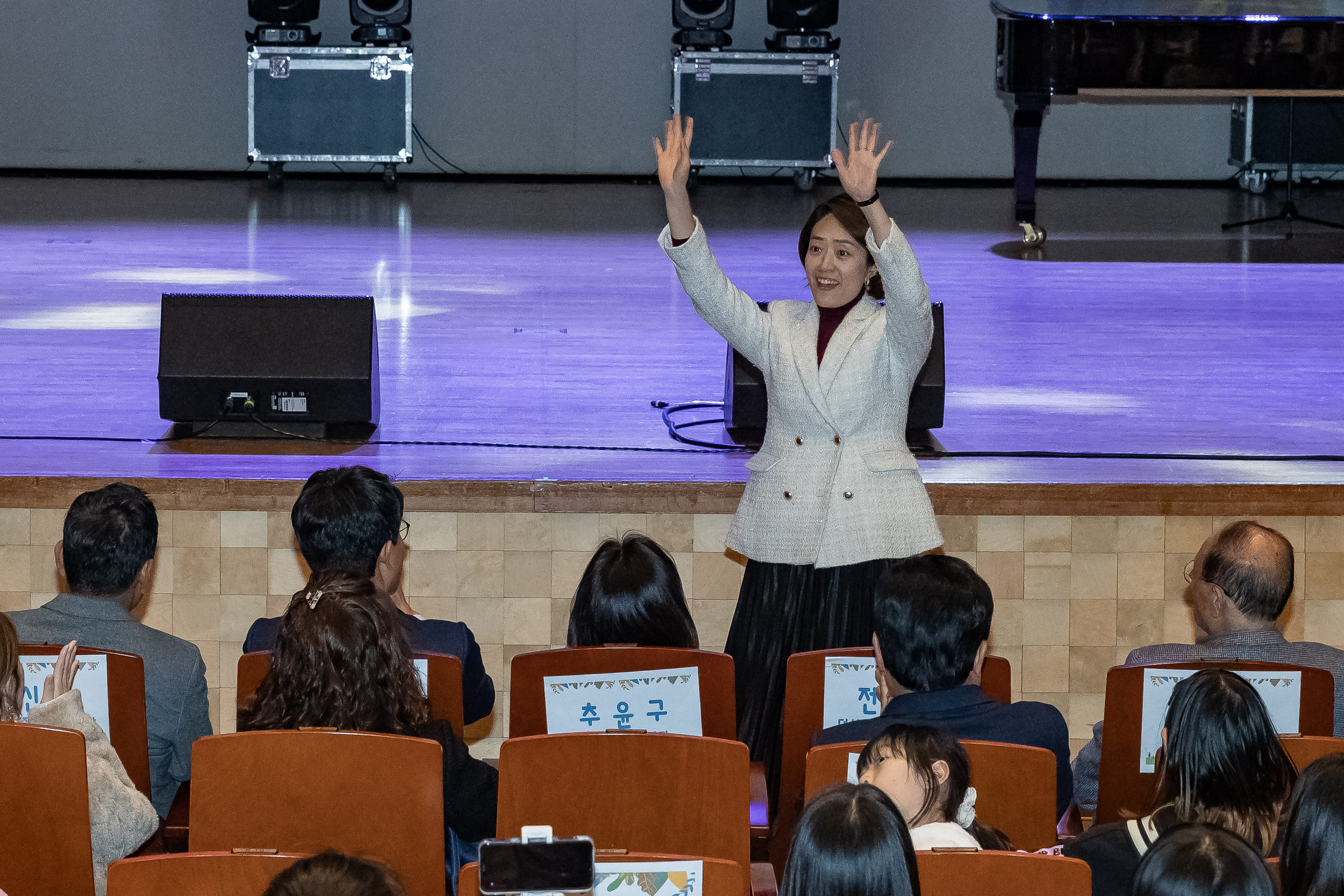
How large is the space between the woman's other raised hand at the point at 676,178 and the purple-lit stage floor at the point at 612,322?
1.24 metres

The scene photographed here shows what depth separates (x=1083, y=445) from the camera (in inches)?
169

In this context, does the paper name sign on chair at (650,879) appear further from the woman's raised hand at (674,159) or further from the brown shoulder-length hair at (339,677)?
the woman's raised hand at (674,159)

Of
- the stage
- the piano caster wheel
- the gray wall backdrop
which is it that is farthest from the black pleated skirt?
the gray wall backdrop

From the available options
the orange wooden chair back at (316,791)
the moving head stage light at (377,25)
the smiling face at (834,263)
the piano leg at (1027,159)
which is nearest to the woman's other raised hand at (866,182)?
the smiling face at (834,263)

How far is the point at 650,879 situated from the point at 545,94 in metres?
10.0

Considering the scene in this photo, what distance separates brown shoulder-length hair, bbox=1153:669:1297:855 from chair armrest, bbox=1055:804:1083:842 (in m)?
0.52

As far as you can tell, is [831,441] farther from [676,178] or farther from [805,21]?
[805,21]

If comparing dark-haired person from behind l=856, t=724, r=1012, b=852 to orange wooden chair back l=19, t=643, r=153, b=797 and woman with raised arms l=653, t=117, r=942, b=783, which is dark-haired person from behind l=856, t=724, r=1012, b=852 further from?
orange wooden chair back l=19, t=643, r=153, b=797

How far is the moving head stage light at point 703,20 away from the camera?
34.7ft

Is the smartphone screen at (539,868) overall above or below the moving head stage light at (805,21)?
below

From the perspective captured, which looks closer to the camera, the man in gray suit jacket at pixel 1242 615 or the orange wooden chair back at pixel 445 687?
the orange wooden chair back at pixel 445 687

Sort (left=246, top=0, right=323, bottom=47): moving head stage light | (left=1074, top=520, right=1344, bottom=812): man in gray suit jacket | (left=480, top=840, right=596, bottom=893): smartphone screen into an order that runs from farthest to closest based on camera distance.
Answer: (left=246, top=0, right=323, bottom=47): moving head stage light, (left=1074, top=520, right=1344, bottom=812): man in gray suit jacket, (left=480, top=840, right=596, bottom=893): smartphone screen

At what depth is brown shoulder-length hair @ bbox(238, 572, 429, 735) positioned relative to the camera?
2.14 meters

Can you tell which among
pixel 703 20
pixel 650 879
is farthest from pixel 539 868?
pixel 703 20
